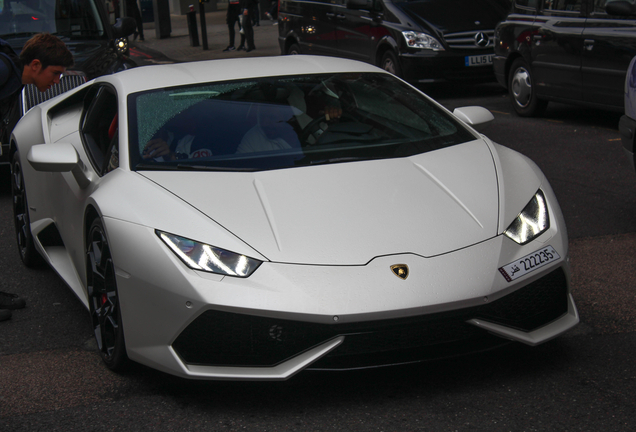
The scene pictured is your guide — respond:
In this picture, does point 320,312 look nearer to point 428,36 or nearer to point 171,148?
point 171,148

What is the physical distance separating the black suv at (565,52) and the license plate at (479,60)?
1.04 metres

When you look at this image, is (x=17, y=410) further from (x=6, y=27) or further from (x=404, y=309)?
(x=6, y=27)

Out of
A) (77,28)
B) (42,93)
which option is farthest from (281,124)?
(77,28)

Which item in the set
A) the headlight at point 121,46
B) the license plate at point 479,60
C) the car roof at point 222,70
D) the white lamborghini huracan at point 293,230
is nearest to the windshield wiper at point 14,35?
the headlight at point 121,46

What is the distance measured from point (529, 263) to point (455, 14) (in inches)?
362

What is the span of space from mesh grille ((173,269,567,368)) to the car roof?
5.36 ft

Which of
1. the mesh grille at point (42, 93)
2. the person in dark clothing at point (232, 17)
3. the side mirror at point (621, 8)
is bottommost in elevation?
the person in dark clothing at point (232, 17)

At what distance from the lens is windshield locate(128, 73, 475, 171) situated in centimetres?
387

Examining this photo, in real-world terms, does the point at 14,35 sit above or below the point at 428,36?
above

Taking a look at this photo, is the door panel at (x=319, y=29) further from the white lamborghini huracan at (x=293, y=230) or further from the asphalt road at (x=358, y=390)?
the asphalt road at (x=358, y=390)

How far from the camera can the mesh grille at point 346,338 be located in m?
3.01

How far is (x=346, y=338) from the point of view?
3.00 meters

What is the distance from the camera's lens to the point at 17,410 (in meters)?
3.30

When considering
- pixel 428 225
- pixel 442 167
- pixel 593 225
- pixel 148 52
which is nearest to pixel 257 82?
pixel 442 167
